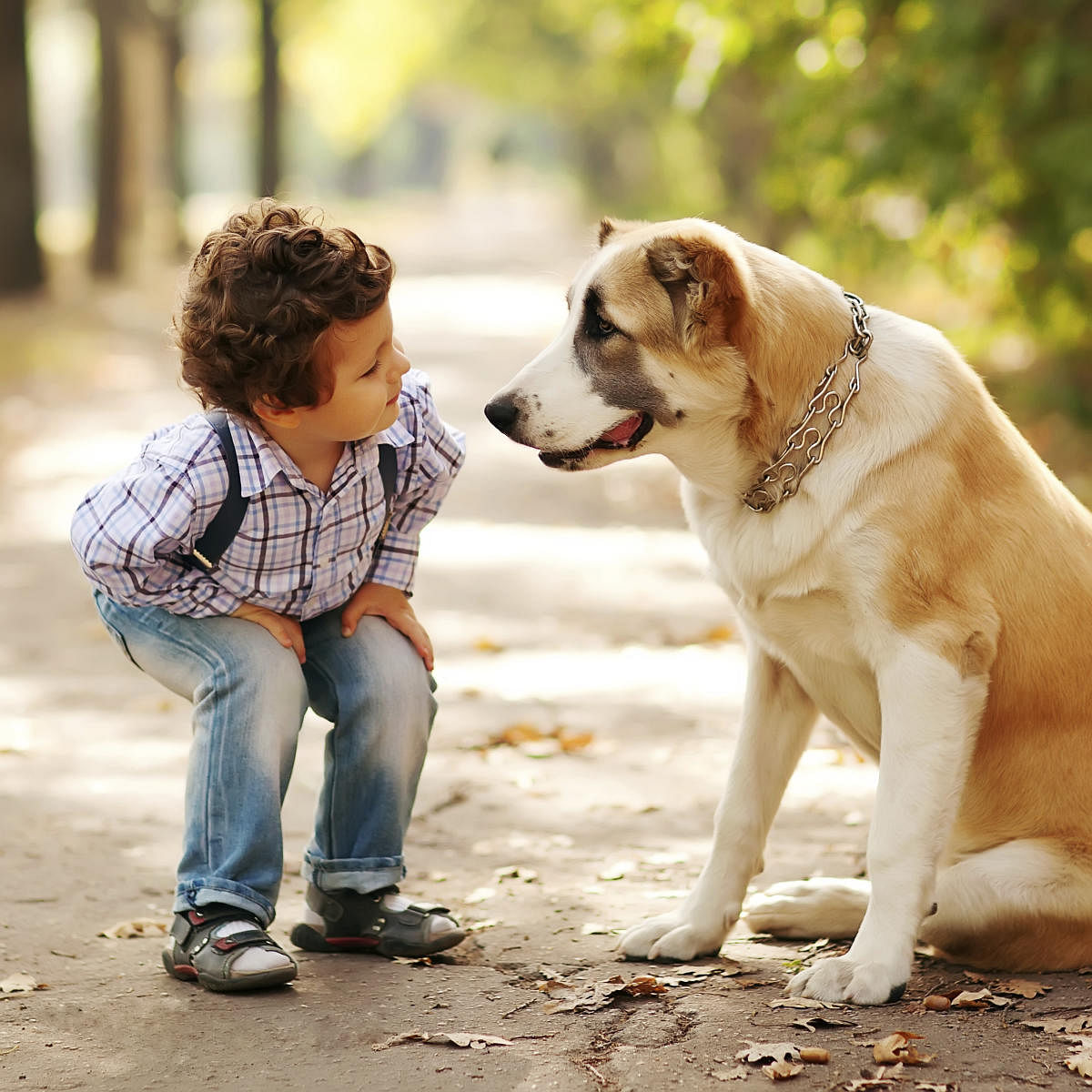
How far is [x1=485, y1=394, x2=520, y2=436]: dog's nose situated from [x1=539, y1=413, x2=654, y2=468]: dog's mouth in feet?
0.35

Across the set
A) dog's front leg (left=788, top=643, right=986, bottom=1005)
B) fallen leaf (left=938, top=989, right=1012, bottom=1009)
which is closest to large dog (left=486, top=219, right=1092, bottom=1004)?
dog's front leg (left=788, top=643, right=986, bottom=1005)

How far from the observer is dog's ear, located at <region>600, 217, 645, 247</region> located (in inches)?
144

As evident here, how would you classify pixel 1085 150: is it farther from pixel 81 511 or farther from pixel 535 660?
pixel 81 511

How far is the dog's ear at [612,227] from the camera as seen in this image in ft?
12.0

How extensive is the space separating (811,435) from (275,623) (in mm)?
1268

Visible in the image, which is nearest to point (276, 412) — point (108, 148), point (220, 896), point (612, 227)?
point (612, 227)

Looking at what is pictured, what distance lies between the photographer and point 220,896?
10.9ft

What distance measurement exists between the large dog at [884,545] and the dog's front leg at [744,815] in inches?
1.5

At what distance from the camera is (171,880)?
13.4 ft

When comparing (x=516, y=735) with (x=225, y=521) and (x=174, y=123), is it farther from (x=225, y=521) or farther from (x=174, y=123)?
(x=174, y=123)

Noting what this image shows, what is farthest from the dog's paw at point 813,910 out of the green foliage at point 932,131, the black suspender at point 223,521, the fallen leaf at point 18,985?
the green foliage at point 932,131

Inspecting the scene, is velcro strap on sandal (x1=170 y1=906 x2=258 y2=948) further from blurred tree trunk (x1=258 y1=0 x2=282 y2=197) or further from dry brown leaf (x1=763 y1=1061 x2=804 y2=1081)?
blurred tree trunk (x1=258 y1=0 x2=282 y2=197)

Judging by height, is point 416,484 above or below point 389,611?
above

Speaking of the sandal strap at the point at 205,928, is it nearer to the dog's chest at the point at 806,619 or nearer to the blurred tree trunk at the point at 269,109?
the dog's chest at the point at 806,619
